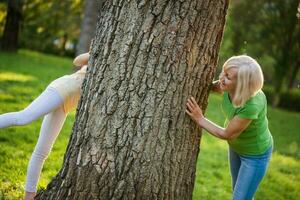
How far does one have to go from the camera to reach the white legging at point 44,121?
11.9 feet

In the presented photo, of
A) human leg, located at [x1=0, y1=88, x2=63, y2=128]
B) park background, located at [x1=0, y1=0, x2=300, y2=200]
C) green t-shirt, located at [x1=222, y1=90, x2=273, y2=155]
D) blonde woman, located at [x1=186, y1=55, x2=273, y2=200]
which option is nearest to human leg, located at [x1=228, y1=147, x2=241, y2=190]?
blonde woman, located at [x1=186, y1=55, x2=273, y2=200]

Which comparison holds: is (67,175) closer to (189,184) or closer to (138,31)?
(189,184)

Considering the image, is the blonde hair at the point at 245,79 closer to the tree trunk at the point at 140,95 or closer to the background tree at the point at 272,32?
the tree trunk at the point at 140,95

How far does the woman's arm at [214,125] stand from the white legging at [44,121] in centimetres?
110

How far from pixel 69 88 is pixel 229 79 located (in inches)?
51.8

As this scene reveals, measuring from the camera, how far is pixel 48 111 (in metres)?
3.71

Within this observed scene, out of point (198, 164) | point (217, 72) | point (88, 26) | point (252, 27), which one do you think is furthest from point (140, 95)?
point (252, 27)

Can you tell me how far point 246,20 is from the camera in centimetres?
2717

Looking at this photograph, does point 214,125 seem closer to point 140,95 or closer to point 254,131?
point 254,131

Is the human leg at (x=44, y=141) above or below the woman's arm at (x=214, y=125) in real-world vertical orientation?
below

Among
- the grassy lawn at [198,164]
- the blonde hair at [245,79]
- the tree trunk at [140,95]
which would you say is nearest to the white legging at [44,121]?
the tree trunk at [140,95]

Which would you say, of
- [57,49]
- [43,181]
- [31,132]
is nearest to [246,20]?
[57,49]

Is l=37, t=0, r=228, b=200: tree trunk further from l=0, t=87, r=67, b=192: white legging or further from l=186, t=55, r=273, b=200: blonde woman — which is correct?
l=0, t=87, r=67, b=192: white legging

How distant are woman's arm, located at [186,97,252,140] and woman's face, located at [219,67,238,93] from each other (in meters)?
0.25
